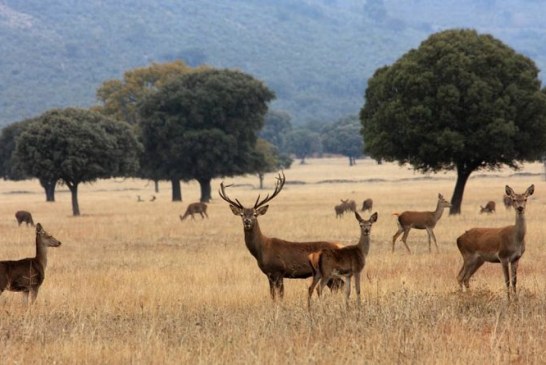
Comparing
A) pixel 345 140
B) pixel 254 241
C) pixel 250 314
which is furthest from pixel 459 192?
pixel 345 140

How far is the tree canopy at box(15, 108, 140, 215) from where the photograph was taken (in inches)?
1943

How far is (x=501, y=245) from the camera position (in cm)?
1470

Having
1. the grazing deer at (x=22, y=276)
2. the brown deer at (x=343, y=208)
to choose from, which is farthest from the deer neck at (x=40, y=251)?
the brown deer at (x=343, y=208)

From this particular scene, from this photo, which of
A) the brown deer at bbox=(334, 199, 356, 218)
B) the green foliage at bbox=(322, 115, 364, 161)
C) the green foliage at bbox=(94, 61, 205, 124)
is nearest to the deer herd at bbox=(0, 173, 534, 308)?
the brown deer at bbox=(334, 199, 356, 218)

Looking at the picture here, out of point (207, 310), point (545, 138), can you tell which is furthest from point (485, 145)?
point (207, 310)

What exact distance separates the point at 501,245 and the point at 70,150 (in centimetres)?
3703

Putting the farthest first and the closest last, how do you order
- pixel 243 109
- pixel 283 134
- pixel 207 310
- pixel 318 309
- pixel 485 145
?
pixel 283 134
pixel 243 109
pixel 485 145
pixel 207 310
pixel 318 309

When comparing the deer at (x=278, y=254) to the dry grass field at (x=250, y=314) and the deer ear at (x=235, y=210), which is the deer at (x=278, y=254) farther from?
the dry grass field at (x=250, y=314)

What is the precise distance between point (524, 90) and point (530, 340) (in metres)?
30.5

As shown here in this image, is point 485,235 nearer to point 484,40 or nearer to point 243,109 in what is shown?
point 484,40

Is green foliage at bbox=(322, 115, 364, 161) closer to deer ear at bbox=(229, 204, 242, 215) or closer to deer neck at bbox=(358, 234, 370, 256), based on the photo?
deer ear at bbox=(229, 204, 242, 215)

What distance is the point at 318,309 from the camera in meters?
12.5

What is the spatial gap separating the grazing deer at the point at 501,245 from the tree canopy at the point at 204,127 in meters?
47.7

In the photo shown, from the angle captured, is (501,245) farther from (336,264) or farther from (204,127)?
(204,127)
